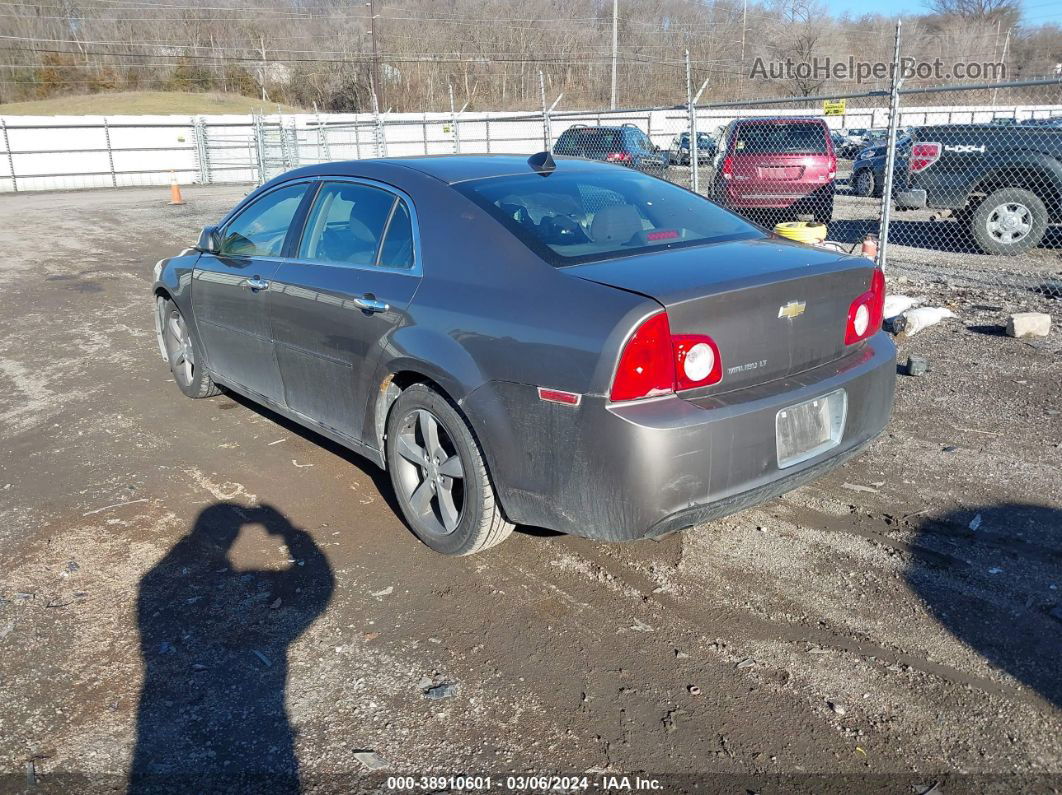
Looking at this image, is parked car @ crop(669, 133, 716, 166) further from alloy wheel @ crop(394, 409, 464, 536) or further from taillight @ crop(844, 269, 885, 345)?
alloy wheel @ crop(394, 409, 464, 536)

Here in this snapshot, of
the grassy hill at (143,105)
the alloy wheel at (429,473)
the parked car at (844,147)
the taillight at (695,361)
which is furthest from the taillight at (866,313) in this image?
the grassy hill at (143,105)

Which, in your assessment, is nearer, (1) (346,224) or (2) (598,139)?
(1) (346,224)

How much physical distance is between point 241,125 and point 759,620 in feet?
94.4

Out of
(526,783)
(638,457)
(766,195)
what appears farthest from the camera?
(766,195)

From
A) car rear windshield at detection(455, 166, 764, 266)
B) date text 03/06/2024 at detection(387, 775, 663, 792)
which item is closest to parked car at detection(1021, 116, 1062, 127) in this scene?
car rear windshield at detection(455, 166, 764, 266)

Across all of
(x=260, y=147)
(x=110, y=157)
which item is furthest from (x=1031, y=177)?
(x=110, y=157)

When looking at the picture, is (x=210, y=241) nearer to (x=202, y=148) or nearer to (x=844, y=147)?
(x=202, y=148)

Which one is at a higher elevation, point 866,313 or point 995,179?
point 995,179

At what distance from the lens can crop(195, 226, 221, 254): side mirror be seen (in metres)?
5.21

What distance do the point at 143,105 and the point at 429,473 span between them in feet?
185

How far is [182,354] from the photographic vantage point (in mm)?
6043

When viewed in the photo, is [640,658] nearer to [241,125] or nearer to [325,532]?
[325,532]

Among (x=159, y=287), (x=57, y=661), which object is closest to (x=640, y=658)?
(x=57, y=661)

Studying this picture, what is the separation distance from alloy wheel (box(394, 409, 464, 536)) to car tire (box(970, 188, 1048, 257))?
31.1 ft
